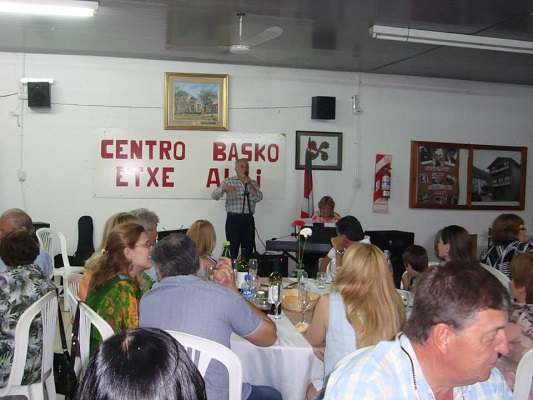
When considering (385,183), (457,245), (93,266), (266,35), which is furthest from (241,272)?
(385,183)

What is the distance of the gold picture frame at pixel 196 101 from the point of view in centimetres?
707

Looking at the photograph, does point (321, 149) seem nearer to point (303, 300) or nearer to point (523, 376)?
point (303, 300)

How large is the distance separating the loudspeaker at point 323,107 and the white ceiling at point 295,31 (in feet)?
1.49

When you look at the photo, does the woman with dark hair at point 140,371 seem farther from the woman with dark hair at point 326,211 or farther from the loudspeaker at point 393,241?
the woman with dark hair at point 326,211

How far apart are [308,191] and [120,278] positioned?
5065mm

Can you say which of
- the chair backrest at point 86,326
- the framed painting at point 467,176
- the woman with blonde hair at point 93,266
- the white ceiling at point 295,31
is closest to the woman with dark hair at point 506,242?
the white ceiling at point 295,31

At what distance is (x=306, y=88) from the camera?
7.53 meters

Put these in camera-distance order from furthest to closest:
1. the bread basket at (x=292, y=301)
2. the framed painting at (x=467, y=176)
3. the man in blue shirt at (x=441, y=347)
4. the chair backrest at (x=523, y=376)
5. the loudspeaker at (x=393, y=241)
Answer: the framed painting at (x=467, y=176)
the loudspeaker at (x=393, y=241)
the bread basket at (x=292, y=301)
the chair backrest at (x=523, y=376)
the man in blue shirt at (x=441, y=347)

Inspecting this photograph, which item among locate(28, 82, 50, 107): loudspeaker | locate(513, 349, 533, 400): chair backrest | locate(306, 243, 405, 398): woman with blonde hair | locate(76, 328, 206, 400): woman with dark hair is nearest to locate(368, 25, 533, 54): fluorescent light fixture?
locate(306, 243, 405, 398): woman with blonde hair

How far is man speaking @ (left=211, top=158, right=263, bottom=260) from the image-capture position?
23.0ft

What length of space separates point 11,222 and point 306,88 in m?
4.65

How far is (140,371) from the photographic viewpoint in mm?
796

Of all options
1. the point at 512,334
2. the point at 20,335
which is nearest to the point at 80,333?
the point at 20,335

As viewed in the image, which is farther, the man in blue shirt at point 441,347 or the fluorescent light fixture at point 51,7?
the fluorescent light fixture at point 51,7
